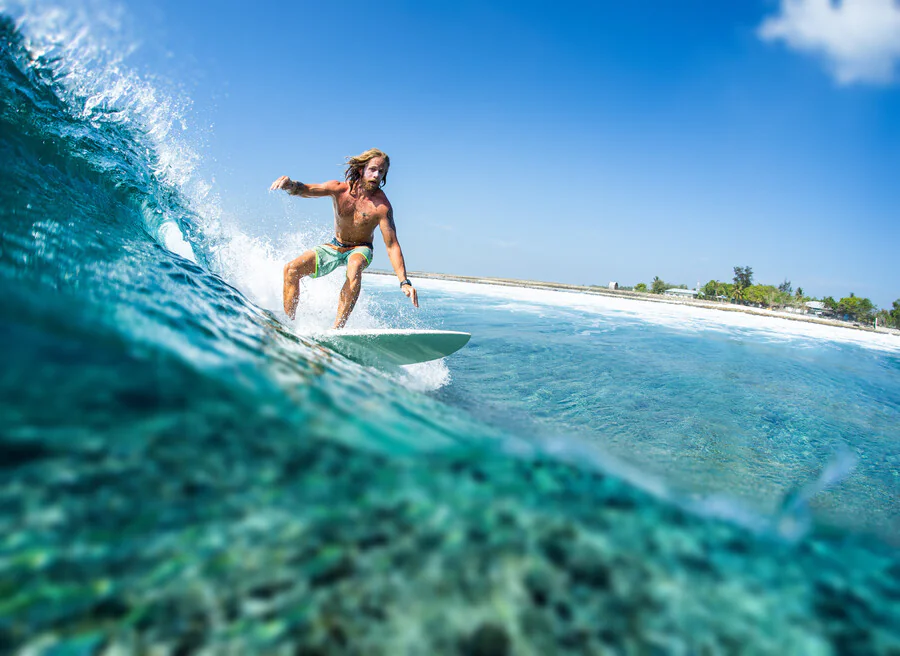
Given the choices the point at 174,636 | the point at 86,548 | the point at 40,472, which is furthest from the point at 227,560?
the point at 40,472

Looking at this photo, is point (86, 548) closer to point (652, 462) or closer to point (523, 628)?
point (523, 628)

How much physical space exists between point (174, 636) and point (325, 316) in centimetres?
602

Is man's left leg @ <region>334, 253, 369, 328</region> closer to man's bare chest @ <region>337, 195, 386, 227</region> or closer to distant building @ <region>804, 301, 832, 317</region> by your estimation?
man's bare chest @ <region>337, 195, 386, 227</region>

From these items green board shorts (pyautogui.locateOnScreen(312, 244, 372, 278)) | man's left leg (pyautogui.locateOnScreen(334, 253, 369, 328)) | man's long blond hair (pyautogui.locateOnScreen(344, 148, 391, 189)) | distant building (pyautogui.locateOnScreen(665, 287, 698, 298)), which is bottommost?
man's left leg (pyautogui.locateOnScreen(334, 253, 369, 328))

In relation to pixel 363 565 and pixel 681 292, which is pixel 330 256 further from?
pixel 681 292

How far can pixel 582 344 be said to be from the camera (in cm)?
856

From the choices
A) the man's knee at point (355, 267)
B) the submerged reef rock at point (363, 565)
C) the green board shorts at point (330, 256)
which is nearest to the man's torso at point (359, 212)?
the green board shorts at point (330, 256)

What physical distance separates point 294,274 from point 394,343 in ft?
5.44

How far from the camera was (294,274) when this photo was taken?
17.1 ft

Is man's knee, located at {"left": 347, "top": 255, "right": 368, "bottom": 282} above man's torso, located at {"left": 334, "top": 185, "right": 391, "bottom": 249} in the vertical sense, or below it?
below

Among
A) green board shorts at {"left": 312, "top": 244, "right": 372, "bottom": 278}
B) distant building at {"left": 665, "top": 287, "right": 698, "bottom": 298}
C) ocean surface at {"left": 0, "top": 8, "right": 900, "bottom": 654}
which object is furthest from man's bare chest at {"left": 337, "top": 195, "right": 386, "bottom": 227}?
distant building at {"left": 665, "top": 287, "right": 698, "bottom": 298}

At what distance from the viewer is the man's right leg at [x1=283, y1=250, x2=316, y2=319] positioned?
5184mm

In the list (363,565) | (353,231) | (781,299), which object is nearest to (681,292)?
(781,299)

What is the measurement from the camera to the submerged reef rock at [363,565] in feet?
2.97
